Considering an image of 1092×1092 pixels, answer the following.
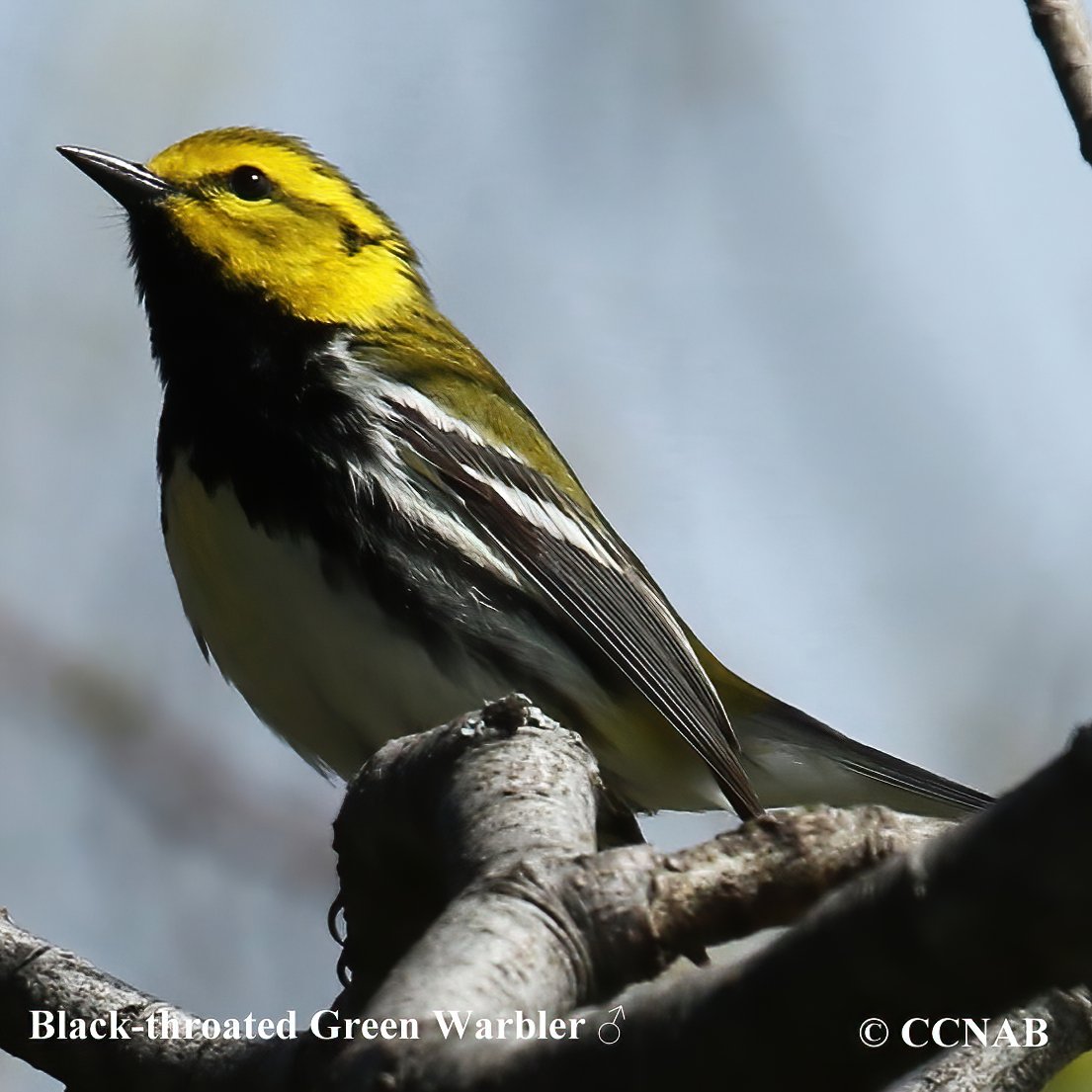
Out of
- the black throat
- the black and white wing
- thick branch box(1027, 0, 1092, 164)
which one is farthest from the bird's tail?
thick branch box(1027, 0, 1092, 164)

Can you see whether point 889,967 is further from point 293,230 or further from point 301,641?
point 293,230

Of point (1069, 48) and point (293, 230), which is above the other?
point (293, 230)

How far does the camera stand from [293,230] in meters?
4.97

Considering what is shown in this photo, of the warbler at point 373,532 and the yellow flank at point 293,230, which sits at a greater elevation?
the yellow flank at point 293,230

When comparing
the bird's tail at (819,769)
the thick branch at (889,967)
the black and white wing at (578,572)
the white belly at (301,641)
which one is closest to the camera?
the thick branch at (889,967)

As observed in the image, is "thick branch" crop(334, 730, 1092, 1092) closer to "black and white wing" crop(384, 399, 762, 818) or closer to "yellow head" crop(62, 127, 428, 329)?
"black and white wing" crop(384, 399, 762, 818)

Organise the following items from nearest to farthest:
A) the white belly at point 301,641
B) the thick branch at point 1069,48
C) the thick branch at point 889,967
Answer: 1. the thick branch at point 889,967
2. the thick branch at point 1069,48
3. the white belly at point 301,641

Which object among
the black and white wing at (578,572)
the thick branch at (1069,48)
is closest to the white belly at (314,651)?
the black and white wing at (578,572)

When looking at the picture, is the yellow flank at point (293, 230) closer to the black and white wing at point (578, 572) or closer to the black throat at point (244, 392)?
the black throat at point (244, 392)

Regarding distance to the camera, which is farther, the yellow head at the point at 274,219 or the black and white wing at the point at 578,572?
the yellow head at the point at 274,219
